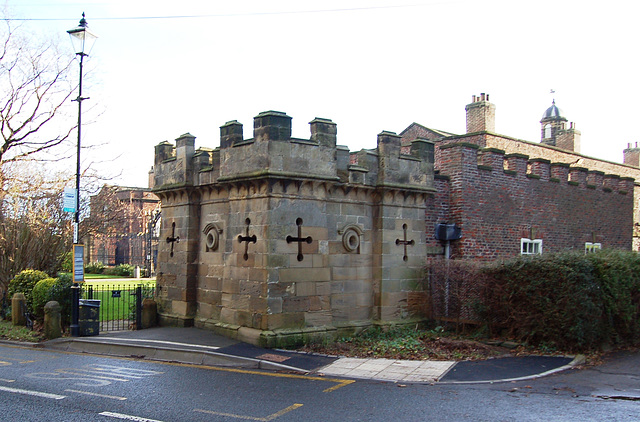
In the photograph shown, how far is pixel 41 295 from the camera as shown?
48.4ft

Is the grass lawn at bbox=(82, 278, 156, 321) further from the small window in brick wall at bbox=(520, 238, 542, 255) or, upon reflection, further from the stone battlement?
the small window in brick wall at bbox=(520, 238, 542, 255)

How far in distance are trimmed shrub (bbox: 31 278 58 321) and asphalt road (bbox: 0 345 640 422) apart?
15.0 ft

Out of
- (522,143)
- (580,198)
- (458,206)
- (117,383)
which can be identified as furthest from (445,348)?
(522,143)

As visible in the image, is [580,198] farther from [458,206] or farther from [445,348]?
[445,348]

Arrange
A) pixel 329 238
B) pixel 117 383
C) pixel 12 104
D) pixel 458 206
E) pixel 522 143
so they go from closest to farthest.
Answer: pixel 117 383 < pixel 329 238 < pixel 458 206 < pixel 12 104 < pixel 522 143

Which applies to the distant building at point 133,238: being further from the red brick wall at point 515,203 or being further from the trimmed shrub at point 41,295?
the red brick wall at point 515,203

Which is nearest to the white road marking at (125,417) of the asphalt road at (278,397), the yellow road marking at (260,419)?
the asphalt road at (278,397)

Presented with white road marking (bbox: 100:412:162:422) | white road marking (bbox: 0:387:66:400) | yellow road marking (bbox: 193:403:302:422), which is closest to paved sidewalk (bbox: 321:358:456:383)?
yellow road marking (bbox: 193:403:302:422)

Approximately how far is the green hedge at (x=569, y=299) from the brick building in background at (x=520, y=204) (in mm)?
3110

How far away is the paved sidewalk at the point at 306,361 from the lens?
9.41 m

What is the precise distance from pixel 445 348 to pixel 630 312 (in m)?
3.91

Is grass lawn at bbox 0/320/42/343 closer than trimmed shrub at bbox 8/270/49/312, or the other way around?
grass lawn at bbox 0/320/42/343

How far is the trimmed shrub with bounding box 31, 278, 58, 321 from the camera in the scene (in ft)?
48.0

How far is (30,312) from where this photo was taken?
15.6 m
